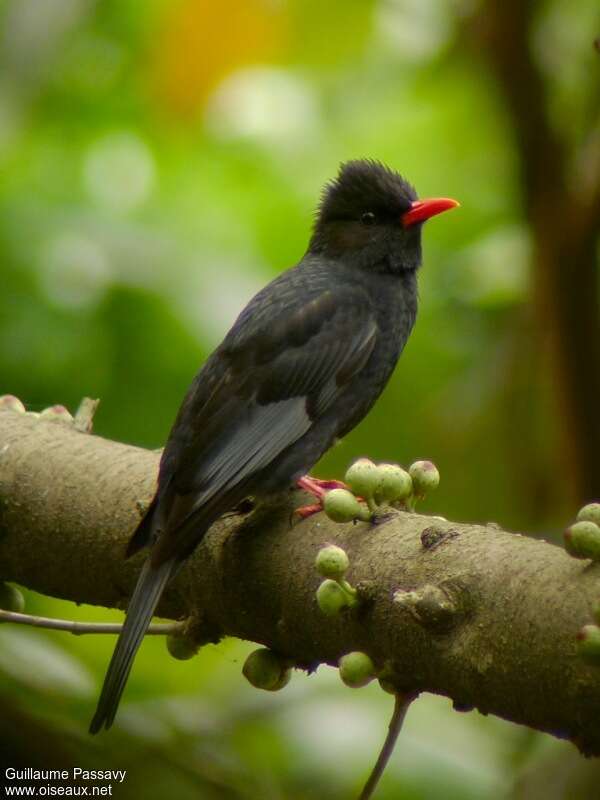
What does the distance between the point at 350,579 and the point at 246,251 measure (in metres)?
2.66

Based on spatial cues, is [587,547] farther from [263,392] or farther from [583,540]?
[263,392]

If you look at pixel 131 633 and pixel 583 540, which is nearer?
pixel 583 540

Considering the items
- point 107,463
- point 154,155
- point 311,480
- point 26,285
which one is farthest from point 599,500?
point 154,155

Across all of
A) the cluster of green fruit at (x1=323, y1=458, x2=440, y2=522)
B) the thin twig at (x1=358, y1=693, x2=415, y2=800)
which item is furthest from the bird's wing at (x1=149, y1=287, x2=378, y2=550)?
the thin twig at (x1=358, y1=693, x2=415, y2=800)

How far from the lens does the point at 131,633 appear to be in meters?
2.66

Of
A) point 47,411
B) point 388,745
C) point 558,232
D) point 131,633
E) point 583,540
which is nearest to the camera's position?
point 583,540

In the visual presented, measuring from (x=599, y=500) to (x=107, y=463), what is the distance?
60.0 inches

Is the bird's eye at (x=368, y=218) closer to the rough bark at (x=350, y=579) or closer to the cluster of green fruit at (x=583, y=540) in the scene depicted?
the rough bark at (x=350, y=579)

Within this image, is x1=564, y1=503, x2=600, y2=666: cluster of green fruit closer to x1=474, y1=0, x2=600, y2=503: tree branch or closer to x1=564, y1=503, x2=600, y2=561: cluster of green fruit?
x1=564, y1=503, x2=600, y2=561: cluster of green fruit

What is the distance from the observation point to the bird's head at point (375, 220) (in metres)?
4.22

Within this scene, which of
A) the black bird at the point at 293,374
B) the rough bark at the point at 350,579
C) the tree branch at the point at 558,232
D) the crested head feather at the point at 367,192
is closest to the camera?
the rough bark at the point at 350,579

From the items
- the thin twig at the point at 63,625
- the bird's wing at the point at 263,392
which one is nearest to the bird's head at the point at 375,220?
the bird's wing at the point at 263,392

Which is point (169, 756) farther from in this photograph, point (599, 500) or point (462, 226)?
point (462, 226)

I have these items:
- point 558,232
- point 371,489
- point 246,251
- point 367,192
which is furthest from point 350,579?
point 246,251
